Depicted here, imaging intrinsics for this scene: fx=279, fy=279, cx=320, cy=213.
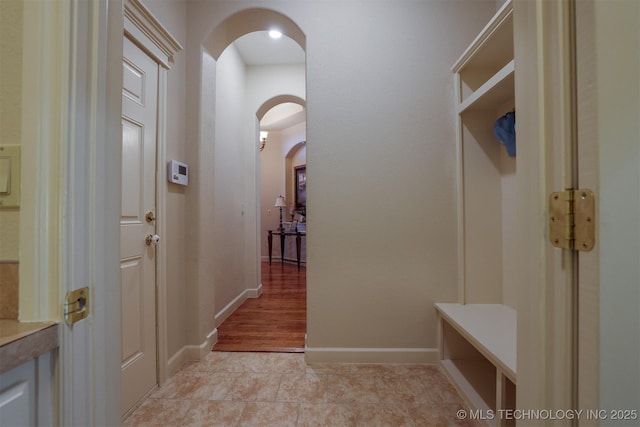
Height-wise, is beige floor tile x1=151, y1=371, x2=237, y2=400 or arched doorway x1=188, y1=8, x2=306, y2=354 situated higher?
arched doorway x1=188, y1=8, x2=306, y2=354

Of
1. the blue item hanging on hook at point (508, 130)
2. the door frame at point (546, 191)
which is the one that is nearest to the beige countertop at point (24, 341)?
the door frame at point (546, 191)

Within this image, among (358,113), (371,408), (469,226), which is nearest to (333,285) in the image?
(371,408)

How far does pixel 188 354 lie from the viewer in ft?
6.88

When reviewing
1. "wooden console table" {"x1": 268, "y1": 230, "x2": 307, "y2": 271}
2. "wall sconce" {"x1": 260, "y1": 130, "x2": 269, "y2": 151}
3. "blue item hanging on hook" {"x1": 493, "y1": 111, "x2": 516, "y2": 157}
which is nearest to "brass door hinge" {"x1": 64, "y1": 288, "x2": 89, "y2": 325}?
"blue item hanging on hook" {"x1": 493, "y1": 111, "x2": 516, "y2": 157}

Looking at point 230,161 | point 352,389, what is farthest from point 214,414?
point 230,161

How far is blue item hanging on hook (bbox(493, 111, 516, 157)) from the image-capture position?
5.74 feet

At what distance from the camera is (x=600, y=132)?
47 cm

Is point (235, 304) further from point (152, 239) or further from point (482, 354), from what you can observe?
point (482, 354)

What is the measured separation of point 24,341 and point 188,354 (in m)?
1.91

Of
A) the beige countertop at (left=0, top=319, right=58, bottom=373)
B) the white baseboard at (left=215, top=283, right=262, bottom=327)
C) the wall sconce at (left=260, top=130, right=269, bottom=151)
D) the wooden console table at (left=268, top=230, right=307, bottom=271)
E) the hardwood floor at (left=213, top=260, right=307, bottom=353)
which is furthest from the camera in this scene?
the wall sconce at (left=260, top=130, right=269, bottom=151)

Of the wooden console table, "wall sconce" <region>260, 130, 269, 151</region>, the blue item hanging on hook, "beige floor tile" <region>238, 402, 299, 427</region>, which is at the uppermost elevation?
"wall sconce" <region>260, 130, 269, 151</region>

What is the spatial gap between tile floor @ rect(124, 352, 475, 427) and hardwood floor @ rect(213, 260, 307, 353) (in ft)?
0.83

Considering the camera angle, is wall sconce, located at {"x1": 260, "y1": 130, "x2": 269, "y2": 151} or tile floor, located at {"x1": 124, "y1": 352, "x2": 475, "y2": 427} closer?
tile floor, located at {"x1": 124, "y1": 352, "x2": 475, "y2": 427}

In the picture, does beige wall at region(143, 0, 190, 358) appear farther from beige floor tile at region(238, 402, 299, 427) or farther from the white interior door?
beige floor tile at region(238, 402, 299, 427)
